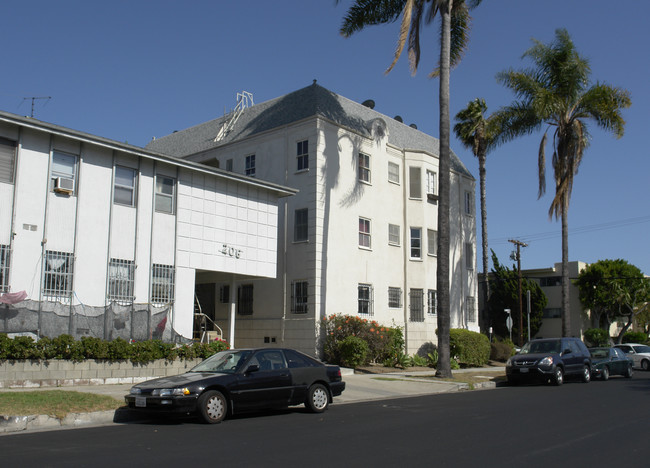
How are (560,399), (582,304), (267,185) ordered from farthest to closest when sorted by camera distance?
(582,304) → (267,185) → (560,399)

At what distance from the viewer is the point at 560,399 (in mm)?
16062

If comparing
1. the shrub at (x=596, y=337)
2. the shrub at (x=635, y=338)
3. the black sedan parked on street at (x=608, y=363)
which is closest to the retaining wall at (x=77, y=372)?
the black sedan parked on street at (x=608, y=363)

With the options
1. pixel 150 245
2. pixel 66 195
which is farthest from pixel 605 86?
pixel 66 195

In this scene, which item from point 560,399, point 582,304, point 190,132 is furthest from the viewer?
point 582,304

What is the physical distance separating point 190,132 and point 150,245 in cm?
1651

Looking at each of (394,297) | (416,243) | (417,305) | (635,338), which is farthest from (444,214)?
(635,338)

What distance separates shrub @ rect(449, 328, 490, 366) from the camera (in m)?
28.8

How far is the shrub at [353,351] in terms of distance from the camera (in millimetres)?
23766

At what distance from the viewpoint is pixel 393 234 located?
30109 millimetres

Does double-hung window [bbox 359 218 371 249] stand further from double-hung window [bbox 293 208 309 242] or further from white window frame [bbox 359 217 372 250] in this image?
double-hung window [bbox 293 208 309 242]

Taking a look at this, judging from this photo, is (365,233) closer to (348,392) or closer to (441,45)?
(441,45)

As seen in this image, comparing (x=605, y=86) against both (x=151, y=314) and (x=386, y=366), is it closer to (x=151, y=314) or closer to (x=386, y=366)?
(x=386, y=366)

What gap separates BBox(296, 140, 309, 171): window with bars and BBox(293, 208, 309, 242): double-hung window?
186 cm

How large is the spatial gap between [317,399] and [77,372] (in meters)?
7.28
